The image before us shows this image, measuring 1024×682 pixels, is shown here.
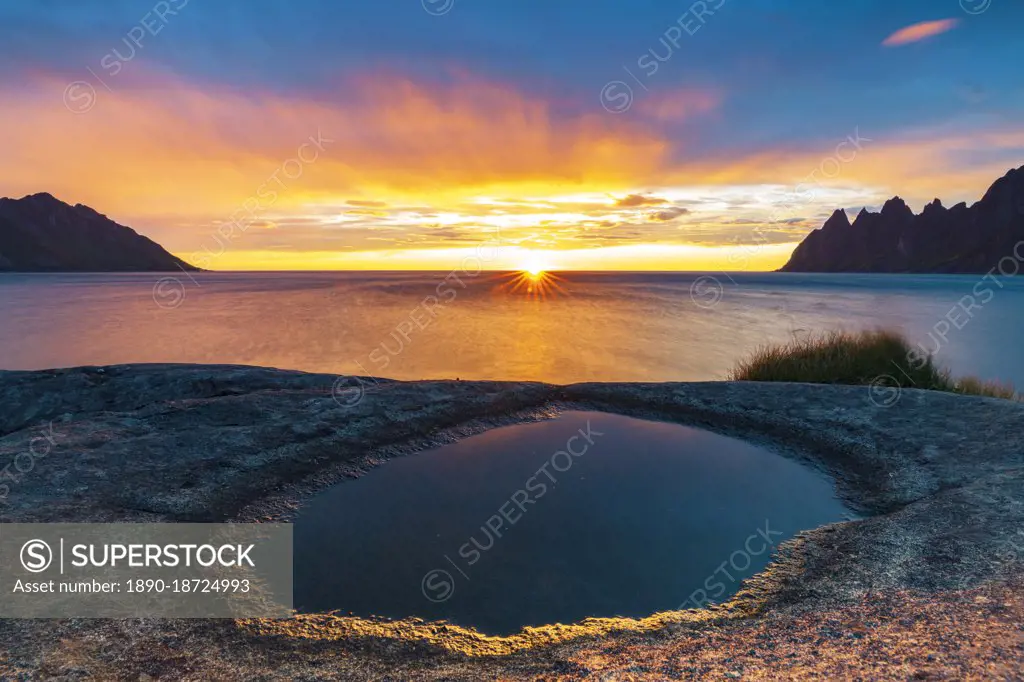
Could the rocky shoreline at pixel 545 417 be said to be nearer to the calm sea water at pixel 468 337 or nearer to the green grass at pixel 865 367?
the green grass at pixel 865 367

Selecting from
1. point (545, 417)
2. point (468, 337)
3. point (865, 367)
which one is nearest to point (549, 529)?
point (545, 417)

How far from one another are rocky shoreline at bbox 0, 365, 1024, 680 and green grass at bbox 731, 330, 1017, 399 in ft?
12.9

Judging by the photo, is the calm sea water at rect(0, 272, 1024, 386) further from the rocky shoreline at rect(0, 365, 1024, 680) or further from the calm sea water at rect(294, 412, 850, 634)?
the calm sea water at rect(294, 412, 850, 634)

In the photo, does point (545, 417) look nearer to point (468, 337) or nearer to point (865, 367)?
point (865, 367)

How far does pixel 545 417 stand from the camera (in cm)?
1298

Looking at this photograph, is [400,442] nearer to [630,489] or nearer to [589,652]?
[630,489]

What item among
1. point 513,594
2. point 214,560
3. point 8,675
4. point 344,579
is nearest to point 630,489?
point 513,594

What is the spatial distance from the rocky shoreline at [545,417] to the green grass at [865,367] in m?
3.92

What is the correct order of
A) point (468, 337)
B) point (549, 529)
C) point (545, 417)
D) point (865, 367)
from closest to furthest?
point (549, 529)
point (545, 417)
point (865, 367)
point (468, 337)

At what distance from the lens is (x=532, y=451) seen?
10.4 metres

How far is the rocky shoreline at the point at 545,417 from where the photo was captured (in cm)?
447

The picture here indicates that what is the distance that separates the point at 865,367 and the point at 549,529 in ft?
46.2

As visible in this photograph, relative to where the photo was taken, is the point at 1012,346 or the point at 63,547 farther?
the point at 1012,346

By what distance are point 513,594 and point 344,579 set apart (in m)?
2.01
